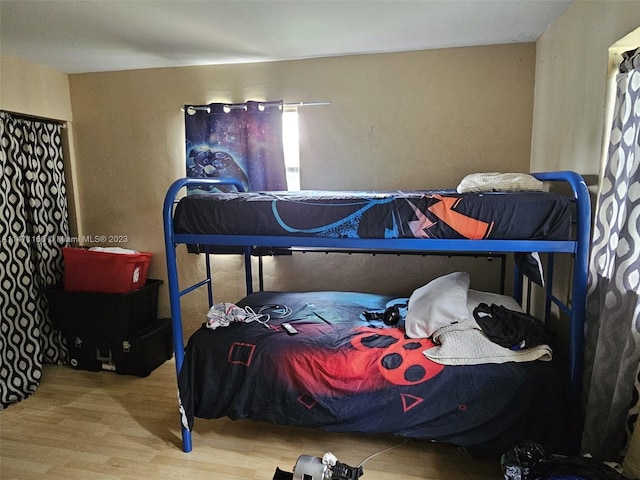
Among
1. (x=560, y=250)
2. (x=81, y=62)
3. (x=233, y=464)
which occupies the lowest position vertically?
(x=233, y=464)

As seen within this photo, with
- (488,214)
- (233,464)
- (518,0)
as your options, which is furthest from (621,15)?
(233,464)

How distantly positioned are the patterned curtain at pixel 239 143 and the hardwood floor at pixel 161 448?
1.63 metres

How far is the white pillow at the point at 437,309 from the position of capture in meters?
1.95

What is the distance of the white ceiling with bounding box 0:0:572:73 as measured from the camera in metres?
2.02

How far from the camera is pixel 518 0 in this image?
6.49 ft

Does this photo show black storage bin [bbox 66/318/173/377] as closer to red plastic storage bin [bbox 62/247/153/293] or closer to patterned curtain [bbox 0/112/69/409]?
patterned curtain [bbox 0/112/69/409]

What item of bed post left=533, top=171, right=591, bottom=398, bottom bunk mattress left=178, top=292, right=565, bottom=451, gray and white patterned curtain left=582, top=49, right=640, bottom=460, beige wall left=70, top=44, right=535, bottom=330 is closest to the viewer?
gray and white patterned curtain left=582, top=49, right=640, bottom=460

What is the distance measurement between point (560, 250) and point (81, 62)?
3282 mm

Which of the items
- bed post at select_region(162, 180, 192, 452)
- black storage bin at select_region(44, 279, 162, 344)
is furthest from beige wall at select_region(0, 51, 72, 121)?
bed post at select_region(162, 180, 192, 452)

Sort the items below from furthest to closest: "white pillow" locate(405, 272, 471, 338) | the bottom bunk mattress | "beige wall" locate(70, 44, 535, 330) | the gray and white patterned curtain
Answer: "beige wall" locate(70, 44, 535, 330) < "white pillow" locate(405, 272, 471, 338) < the bottom bunk mattress < the gray and white patterned curtain

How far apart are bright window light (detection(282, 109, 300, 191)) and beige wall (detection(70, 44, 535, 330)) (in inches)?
2.7

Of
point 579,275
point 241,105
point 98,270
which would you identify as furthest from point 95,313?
point 579,275

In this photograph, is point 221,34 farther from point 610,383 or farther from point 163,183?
point 610,383

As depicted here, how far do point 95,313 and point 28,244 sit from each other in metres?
0.68
